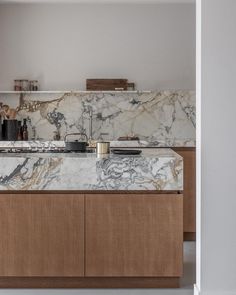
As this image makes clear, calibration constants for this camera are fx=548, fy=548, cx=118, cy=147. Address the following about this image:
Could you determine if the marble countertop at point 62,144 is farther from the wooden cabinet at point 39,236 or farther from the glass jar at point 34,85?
the wooden cabinet at point 39,236

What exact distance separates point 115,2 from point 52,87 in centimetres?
126

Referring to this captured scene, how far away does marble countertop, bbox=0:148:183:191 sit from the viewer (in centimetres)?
377

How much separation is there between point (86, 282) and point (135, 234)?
50 centimetres

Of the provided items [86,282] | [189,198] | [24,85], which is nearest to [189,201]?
[189,198]

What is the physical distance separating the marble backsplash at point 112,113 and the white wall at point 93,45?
0.48 ft

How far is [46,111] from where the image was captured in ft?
21.6

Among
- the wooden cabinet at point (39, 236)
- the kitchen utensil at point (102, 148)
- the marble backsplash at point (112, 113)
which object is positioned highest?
the marble backsplash at point (112, 113)

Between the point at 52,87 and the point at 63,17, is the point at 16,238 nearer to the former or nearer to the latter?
the point at 52,87

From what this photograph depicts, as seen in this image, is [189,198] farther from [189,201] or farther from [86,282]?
[86,282]

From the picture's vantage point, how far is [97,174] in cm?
377

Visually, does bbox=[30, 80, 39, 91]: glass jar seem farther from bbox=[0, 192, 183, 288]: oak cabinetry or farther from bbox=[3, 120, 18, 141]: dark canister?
bbox=[0, 192, 183, 288]: oak cabinetry

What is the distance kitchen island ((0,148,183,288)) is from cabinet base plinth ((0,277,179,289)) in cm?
Result: 6

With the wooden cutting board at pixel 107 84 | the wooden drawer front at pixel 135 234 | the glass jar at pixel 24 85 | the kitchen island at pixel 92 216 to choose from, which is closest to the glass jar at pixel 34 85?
the glass jar at pixel 24 85

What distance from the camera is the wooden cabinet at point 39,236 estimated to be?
379 centimetres
